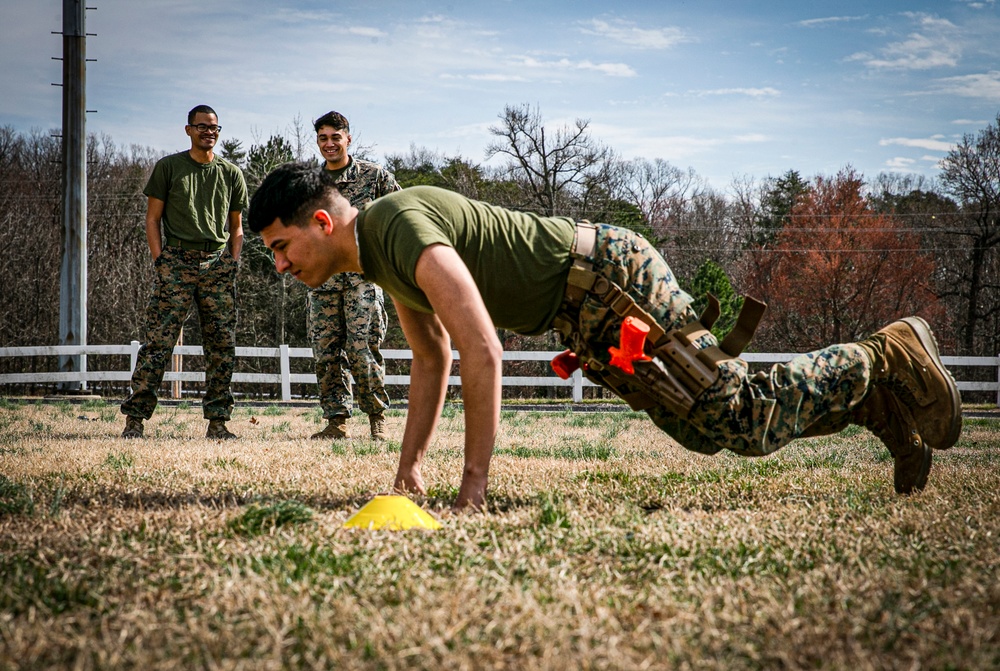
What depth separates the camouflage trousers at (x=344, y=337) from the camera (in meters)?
7.38

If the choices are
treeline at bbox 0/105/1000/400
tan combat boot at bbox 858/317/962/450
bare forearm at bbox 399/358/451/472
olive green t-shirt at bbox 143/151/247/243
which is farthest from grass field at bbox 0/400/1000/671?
treeline at bbox 0/105/1000/400

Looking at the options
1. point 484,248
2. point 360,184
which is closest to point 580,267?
point 484,248

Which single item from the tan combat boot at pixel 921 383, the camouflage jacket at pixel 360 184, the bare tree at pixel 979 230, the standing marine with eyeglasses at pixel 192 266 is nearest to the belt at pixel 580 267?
the tan combat boot at pixel 921 383

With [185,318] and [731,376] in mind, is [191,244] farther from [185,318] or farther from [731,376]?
[731,376]

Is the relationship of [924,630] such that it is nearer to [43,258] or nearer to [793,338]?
[43,258]

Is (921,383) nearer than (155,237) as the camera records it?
Yes

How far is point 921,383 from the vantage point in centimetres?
385

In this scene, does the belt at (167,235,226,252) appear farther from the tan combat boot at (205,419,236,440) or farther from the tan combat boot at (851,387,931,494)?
the tan combat boot at (851,387,931,494)

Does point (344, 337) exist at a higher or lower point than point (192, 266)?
lower

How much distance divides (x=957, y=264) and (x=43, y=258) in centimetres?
3577

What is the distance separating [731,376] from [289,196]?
1969 mm

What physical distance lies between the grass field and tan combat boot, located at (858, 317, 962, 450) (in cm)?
34

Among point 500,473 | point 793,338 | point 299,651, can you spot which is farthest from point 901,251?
point 299,651

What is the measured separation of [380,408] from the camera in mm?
7832
